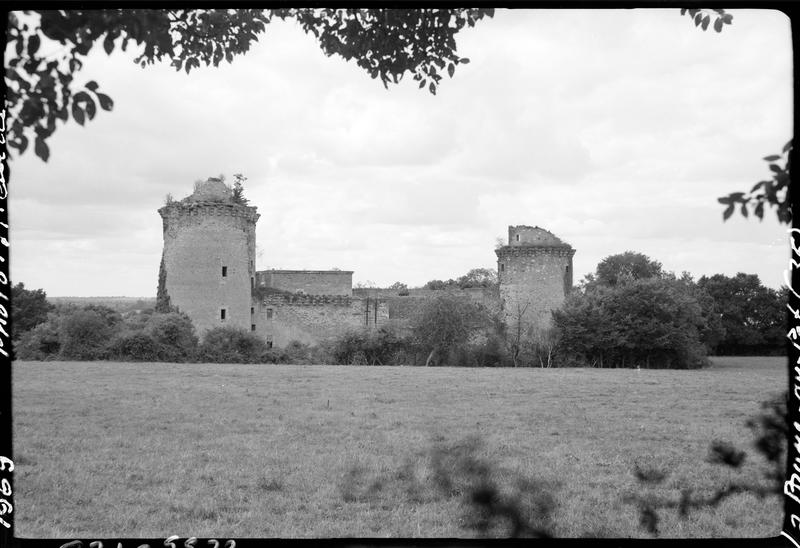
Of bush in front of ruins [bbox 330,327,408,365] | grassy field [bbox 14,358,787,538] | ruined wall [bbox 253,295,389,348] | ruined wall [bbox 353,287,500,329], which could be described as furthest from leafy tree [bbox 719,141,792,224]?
ruined wall [bbox 253,295,389,348]

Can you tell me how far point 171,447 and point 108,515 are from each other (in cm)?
315

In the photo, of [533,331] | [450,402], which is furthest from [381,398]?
[533,331]

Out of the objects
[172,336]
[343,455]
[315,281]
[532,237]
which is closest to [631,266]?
[532,237]

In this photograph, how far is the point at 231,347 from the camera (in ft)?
103

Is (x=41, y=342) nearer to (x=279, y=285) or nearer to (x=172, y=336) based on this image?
(x=172, y=336)

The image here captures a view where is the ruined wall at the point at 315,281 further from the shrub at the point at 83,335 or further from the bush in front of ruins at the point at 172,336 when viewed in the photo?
the shrub at the point at 83,335

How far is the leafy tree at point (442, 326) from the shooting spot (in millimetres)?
33188

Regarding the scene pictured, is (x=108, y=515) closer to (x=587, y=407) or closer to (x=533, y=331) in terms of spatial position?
(x=587, y=407)

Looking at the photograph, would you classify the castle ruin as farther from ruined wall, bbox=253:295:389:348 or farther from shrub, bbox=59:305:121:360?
shrub, bbox=59:305:121:360

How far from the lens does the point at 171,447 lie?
9.46m

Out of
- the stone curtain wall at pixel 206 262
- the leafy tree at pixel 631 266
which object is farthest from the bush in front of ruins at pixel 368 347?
the leafy tree at pixel 631 266

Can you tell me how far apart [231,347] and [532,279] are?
1523 centimetres

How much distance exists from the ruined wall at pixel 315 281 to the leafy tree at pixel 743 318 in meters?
18.3

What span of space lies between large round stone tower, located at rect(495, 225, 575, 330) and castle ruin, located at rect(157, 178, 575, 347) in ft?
0.16
